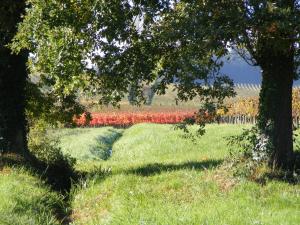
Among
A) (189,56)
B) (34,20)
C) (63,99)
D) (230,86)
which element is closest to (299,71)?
(230,86)

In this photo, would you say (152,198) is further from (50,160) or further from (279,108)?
(50,160)

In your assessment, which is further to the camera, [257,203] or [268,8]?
[268,8]

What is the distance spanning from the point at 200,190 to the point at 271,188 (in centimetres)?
153

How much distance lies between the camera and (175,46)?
12.5 meters

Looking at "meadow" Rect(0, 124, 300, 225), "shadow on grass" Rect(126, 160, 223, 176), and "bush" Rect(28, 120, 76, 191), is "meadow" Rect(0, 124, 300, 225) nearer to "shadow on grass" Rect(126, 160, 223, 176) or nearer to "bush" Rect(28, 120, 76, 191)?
"shadow on grass" Rect(126, 160, 223, 176)

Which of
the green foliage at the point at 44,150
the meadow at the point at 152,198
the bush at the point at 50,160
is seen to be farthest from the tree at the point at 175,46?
the green foliage at the point at 44,150

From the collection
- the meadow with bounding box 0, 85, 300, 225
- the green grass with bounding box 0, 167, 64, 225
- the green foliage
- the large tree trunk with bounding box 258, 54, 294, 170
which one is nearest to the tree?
the large tree trunk with bounding box 258, 54, 294, 170

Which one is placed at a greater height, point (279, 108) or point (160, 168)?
point (279, 108)

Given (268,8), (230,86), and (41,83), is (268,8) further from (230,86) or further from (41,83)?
(41,83)

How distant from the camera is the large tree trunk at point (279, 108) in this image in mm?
12625

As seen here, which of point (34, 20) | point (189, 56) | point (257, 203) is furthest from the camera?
point (34, 20)

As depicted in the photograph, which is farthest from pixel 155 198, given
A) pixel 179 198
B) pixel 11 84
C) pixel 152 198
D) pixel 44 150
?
pixel 44 150

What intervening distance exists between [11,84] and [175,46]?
6.27 m

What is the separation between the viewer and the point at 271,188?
412 inches
